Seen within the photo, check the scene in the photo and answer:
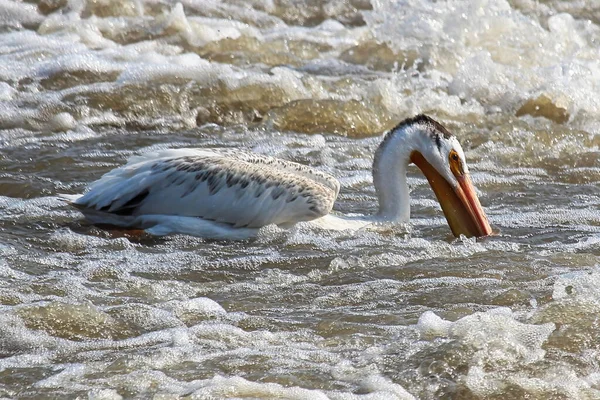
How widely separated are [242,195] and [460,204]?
47.3 inches

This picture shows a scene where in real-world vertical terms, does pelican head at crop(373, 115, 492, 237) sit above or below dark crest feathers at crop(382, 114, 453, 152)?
below

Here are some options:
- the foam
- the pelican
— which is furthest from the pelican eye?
the foam

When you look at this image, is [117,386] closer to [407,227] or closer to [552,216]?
[407,227]

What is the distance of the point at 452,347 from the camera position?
4.12 metres

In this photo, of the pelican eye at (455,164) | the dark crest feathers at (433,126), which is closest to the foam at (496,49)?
the dark crest feathers at (433,126)

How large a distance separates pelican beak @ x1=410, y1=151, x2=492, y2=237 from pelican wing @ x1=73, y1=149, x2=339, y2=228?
1.91 ft

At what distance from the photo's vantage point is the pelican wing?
6102 mm

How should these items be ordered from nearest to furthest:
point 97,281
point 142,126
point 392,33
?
point 97,281, point 142,126, point 392,33

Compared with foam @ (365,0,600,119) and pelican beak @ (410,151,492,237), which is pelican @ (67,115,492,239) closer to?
pelican beak @ (410,151,492,237)

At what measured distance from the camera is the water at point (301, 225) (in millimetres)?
4000

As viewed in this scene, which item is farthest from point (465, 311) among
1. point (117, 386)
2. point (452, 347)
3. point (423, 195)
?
point (423, 195)

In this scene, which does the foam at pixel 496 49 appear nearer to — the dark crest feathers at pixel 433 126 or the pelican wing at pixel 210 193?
the dark crest feathers at pixel 433 126

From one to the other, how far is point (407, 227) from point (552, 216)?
87cm

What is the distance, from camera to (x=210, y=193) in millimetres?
6203
